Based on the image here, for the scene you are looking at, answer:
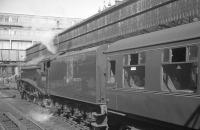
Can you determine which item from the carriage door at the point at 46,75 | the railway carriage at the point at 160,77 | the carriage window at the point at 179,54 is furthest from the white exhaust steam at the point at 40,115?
the carriage window at the point at 179,54

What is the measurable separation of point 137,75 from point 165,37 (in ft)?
4.88

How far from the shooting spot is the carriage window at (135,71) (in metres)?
7.41

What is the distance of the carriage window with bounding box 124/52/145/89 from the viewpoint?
741 centimetres

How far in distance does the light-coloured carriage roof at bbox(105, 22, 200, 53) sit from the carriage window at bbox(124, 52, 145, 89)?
0.28 metres

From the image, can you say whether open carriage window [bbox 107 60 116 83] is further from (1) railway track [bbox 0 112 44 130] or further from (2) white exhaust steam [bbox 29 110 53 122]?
(2) white exhaust steam [bbox 29 110 53 122]

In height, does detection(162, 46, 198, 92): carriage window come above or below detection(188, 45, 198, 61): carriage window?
below

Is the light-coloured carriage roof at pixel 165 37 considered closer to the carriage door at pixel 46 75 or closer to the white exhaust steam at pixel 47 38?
the carriage door at pixel 46 75

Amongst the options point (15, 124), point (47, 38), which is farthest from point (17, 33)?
point (15, 124)

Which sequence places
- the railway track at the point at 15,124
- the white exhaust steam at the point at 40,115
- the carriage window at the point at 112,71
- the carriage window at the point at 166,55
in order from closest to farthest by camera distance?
the carriage window at the point at 166,55 → the carriage window at the point at 112,71 → the railway track at the point at 15,124 → the white exhaust steam at the point at 40,115

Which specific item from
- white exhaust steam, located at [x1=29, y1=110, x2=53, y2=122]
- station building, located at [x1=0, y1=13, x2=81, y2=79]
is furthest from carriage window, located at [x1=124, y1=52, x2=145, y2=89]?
station building, located at [x1=0, y1=13, x2=81, y2=79]

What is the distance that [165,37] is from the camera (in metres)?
6.63

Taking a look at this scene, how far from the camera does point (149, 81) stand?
23.1 ft

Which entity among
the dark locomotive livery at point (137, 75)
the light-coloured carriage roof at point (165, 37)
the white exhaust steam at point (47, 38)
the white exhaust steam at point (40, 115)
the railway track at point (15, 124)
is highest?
the white exhaust steam at point (47, 38)

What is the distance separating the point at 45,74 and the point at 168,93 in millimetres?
10638
